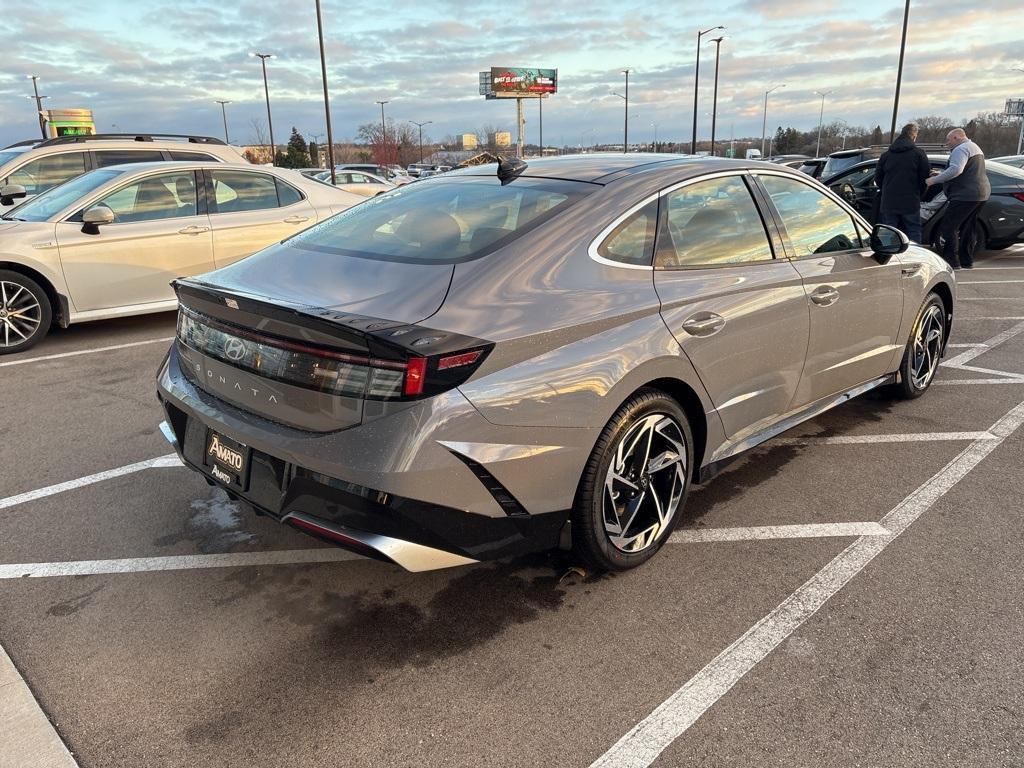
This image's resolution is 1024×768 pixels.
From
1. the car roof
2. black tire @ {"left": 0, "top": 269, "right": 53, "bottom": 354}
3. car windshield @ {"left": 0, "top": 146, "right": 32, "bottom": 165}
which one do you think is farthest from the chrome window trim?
car windshield @ {"left": 0, "top": 146, "right": 32, "bottom": 165}

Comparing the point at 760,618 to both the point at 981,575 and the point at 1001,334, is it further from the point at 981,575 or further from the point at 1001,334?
the point at 1001,334

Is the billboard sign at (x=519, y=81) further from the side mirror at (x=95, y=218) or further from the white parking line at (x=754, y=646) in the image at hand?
the white parking line at (x=754, y=646)

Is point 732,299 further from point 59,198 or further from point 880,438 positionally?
point 59,198

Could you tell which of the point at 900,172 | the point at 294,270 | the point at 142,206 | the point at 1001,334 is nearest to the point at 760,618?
the point at 294,270

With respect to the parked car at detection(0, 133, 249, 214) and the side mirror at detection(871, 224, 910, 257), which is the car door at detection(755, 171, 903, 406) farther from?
the parked car at detection(0, 133, 249, 214)

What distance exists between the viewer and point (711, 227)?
3379mm

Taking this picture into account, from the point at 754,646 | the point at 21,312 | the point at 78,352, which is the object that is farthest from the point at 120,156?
the point at 754,646

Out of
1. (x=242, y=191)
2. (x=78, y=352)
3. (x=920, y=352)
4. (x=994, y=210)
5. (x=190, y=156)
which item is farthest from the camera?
(x=994, y=210)

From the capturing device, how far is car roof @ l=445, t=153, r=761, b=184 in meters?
3.30

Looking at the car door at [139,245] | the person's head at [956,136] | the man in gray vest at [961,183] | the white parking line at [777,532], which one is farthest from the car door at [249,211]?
the person's head at [956,136]

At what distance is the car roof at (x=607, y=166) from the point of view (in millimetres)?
3297

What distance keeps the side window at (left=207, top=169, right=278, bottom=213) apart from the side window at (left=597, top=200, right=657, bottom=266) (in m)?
5.78

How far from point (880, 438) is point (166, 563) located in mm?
3931

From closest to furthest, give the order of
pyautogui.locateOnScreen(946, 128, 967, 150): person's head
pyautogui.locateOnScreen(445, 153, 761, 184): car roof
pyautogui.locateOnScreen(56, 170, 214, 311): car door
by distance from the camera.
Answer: pyautogui.locateOnScreen(445, 153, 761, 184): car roof, pyautogui.locateOnScreen(56, 170, 214, 311): car door, pyautogui.locateOnScreen(946, 128, 967, 150): person's head
